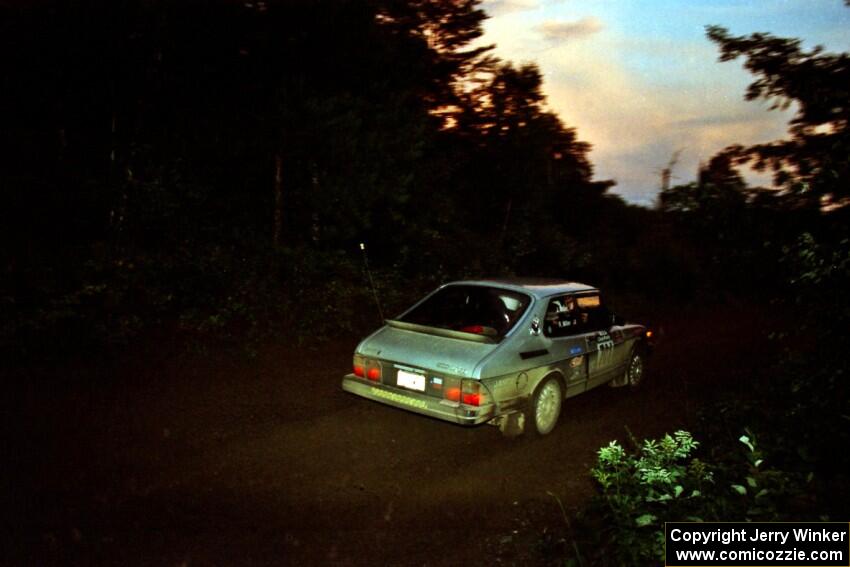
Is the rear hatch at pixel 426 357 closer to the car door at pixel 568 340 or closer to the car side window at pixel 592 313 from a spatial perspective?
the car door at pixel 568 340

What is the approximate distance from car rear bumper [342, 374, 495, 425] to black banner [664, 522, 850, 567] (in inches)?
87.1

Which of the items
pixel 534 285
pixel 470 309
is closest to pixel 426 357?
pixel 470 309

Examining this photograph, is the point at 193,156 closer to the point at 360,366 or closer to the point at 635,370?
the point at 360,366

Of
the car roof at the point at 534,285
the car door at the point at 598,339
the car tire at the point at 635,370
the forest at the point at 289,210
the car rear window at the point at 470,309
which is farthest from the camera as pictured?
the car tire at the point at 635,370

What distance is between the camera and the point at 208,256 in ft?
35.1

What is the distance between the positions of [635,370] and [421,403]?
13.6 feet

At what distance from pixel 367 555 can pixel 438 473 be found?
149 centimetres

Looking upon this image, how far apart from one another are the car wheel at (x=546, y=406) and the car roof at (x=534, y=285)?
957mm

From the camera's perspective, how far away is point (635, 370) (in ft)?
27.2

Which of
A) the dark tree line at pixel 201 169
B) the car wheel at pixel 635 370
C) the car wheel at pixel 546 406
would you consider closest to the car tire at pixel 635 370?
the car wheel at pixel 635 370

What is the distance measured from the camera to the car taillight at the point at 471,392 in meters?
5.27

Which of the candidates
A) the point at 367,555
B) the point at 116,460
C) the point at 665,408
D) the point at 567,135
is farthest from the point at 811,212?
the point at 567,135

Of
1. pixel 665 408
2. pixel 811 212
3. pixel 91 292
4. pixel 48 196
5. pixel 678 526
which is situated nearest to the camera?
pixel 678 526

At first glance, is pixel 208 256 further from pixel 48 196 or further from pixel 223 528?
pixel 223 528
